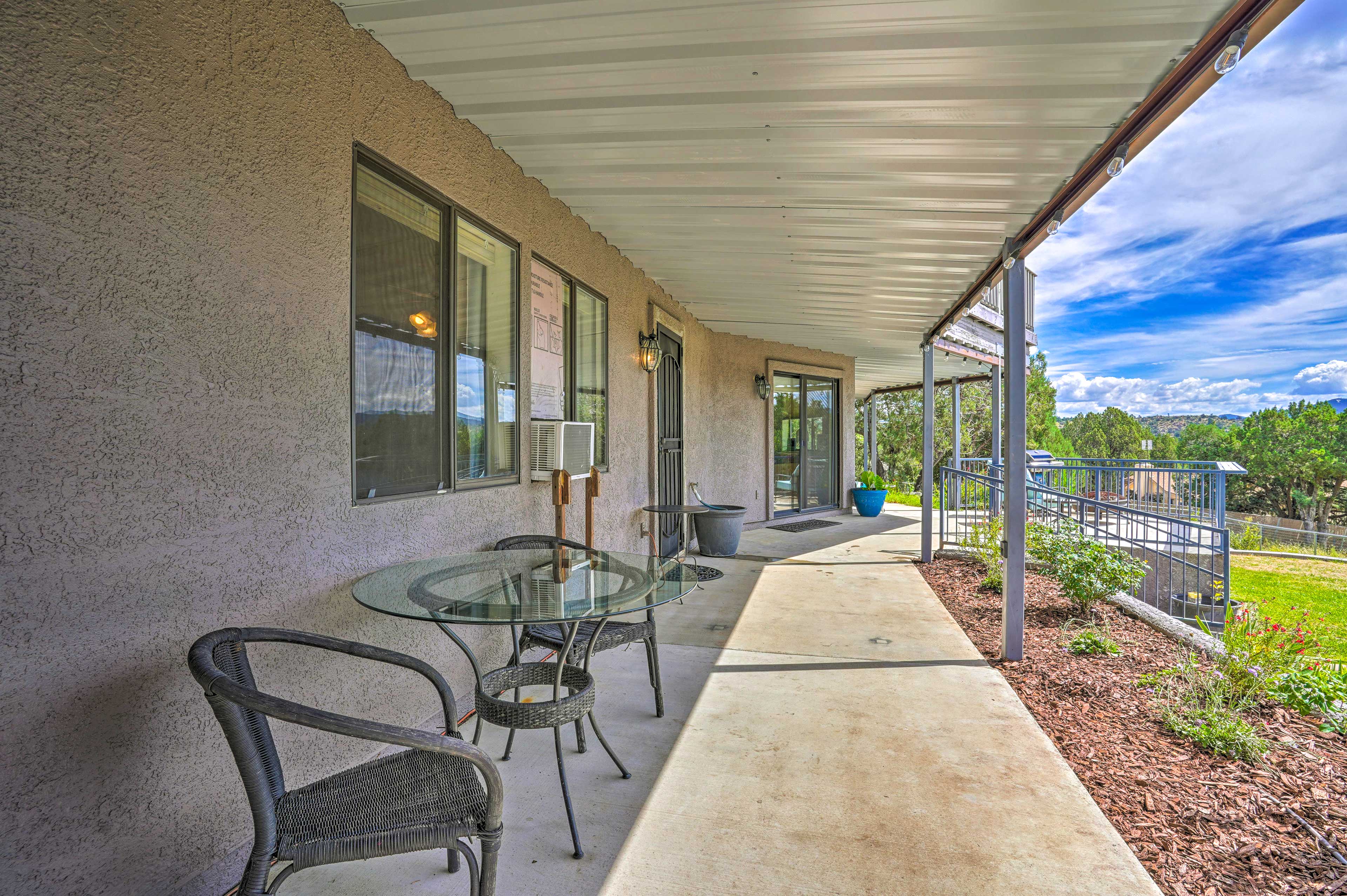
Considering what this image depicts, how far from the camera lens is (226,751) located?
63.4 inches

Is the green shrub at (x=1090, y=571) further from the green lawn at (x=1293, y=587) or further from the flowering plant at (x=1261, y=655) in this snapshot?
the flowering plant at (x=1261, y=655)

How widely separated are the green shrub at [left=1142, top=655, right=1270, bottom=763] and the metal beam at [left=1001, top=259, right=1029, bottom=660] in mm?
643

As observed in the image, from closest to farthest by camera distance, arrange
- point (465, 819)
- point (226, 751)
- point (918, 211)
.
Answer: point (465, 819)
point (226, 751)
point (918, 211)

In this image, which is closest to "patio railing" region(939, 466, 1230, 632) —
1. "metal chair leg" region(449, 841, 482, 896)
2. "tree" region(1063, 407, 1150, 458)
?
"metal chair leg" region(449, 841, 482, 896)

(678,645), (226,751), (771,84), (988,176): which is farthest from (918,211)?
(226,751)

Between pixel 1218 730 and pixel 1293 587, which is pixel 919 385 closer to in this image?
pixel 1293 587

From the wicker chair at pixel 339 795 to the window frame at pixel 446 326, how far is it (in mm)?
907

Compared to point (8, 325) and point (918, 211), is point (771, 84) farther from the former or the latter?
point (8, 325)

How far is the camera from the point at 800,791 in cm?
218

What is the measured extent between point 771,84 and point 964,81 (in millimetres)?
738

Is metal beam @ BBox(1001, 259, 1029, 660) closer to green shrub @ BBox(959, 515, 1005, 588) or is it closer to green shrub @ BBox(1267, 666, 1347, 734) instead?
green shrub @ BBox(959, 515, 1005, 588)

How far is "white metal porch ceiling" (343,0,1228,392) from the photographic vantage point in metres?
2.02

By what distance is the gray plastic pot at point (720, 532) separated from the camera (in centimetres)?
623

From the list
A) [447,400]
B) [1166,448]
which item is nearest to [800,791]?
[447,400]
